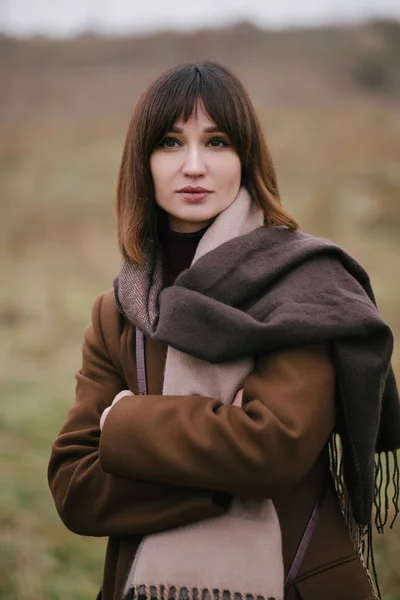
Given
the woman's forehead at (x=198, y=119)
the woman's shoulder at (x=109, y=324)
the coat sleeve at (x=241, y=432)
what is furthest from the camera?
the woman's shoulder at (x=109, y=324)

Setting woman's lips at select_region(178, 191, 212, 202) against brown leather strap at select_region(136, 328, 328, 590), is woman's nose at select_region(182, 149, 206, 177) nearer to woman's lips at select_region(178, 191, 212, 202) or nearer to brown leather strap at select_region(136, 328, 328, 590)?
woman's lips at select_region(178, 191, 212, 202)

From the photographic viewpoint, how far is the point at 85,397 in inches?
62.0

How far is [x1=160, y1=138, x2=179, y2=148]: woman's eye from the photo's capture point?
5.06 feet

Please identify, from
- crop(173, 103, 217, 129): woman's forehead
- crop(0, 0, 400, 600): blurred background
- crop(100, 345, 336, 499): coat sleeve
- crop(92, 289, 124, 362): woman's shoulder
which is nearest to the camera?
crop(100, 345, 336, 499): coat sleeve

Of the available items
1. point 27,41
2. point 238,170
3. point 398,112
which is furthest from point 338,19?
point 238,170

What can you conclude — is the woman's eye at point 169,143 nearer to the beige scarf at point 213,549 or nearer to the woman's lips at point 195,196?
the woman's lips at point 195,196

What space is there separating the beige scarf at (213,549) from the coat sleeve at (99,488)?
0.12 feet

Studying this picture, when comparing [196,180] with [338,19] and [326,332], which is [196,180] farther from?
[338,19]

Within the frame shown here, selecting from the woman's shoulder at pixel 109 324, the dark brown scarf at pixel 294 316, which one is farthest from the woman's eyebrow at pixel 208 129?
the woman's shoulder at pixel 109 324

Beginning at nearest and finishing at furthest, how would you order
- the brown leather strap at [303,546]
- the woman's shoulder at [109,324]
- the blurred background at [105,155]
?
the brown leather strap at [303,546]
the woman's shoulder at [109,324]
the blurred background at [105,155]

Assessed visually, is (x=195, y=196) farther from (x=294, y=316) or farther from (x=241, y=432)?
(x=241, y=432)

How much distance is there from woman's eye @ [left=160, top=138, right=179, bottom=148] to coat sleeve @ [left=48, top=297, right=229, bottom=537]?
1.52 ft

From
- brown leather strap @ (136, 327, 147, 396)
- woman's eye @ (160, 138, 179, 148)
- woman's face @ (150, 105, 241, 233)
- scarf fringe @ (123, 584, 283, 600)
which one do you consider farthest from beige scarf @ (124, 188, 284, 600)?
woman's eye @ (160, 138, 179, 148)

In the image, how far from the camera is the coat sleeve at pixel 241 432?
1281 millimetres
